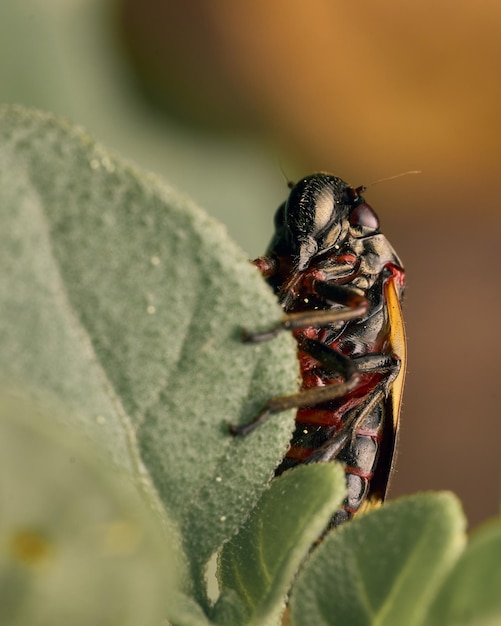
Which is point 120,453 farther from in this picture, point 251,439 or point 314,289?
point 314,289

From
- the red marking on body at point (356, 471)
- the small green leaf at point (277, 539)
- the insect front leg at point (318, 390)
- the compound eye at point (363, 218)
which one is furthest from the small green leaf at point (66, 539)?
the compound eye at point (363, 218)

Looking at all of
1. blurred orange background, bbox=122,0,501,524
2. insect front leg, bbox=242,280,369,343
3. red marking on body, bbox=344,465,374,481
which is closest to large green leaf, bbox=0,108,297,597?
insect front leg, bbox=242,280,369,343

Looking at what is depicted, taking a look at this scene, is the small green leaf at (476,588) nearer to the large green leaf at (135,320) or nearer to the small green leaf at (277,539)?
the small green leaf at (277,539)

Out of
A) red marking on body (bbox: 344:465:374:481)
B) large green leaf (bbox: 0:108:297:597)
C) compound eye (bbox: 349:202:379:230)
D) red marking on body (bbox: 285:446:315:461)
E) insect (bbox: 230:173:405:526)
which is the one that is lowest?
red marking on body (bbox: 344:465:374:481)

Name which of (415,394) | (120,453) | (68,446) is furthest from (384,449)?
(415,394)

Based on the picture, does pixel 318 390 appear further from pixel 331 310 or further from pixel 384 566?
pixel 384 566

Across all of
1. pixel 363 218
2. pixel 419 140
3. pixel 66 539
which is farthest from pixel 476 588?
pixel 419 140

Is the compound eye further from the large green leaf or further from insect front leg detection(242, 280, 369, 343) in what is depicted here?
the large green leaf

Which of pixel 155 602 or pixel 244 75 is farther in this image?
pixel 244 75
